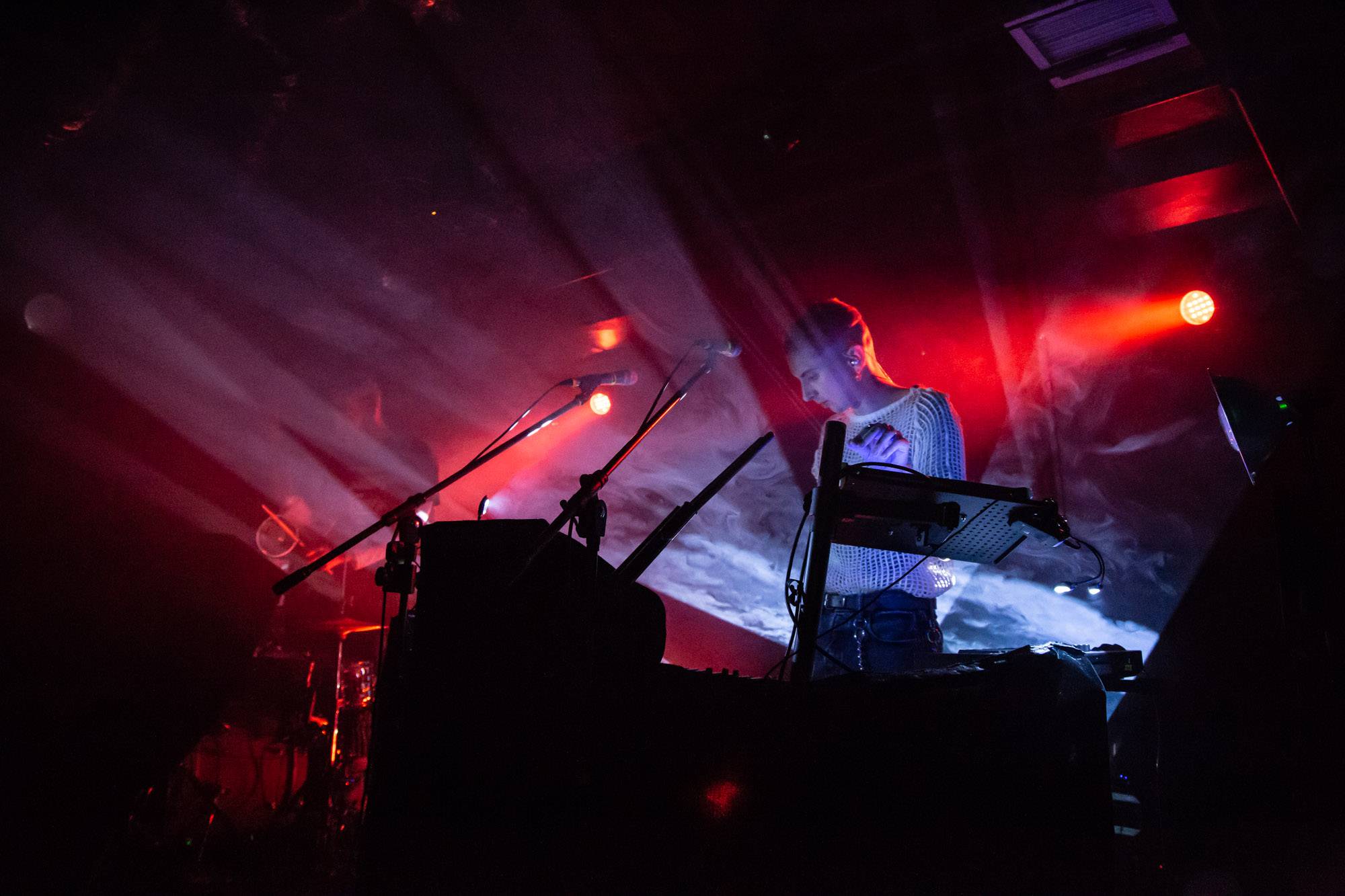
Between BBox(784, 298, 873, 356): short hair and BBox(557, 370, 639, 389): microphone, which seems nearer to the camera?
BBox(784, 298, 873, 356): short hair

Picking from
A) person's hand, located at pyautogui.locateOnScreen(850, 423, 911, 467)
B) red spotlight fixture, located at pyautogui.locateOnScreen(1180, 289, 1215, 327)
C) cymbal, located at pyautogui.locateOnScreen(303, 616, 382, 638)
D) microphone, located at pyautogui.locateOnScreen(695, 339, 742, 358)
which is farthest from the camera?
cymbal, located at pyautogui.locateOnScreen(303, 616, 382, 638)

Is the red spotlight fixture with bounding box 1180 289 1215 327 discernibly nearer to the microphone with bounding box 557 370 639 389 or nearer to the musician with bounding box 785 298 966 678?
the musician with bounding box 785 298 966 678

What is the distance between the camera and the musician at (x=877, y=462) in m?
2.02

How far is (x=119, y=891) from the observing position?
321 cm

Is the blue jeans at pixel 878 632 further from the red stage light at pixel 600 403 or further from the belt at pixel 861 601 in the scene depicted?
the red stage light at pixel 600 403

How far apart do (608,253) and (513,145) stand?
2.47 ft

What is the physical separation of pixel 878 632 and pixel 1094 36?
237cm

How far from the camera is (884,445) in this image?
6.41 feet

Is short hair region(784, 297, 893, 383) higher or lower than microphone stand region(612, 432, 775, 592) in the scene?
higher

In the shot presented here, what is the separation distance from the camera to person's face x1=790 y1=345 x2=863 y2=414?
2.40m

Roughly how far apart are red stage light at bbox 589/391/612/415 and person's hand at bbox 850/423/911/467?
267 centimetres

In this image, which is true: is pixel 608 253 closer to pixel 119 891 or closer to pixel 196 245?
pixel 196 245

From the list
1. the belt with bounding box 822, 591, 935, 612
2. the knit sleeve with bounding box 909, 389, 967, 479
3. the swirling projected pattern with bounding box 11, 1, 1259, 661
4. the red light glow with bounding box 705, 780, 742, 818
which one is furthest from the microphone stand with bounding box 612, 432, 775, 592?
the swirling projected pattern with bounding box 11, 1, 1259, 661

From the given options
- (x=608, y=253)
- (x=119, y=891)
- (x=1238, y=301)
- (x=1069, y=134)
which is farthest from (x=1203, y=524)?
(x=119, y=891)
